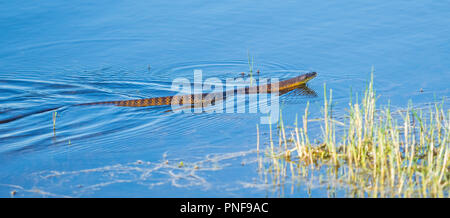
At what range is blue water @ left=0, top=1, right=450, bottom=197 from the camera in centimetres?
580

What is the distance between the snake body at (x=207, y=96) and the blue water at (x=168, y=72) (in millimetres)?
193

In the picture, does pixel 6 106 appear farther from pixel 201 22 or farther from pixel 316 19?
pixel 316 19

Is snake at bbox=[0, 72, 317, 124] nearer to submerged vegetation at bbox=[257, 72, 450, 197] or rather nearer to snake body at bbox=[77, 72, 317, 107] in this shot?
snake body at bbox=[77, 72, 317, 107]

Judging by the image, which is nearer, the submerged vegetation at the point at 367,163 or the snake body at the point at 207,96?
the submerged vegetation at the point at 367,163

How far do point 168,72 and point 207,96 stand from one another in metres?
1.14

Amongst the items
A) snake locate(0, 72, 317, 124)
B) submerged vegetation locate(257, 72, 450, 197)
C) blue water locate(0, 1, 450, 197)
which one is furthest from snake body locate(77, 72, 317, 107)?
submerged vegetation locate(257, 72, 450, 197)

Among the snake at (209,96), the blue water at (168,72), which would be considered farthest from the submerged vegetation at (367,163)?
the snake at (209,96)

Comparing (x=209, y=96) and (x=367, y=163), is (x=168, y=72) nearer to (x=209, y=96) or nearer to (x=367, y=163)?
(x=209, y=96)

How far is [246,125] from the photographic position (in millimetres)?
7305

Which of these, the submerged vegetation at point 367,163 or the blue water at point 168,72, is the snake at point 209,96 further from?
the submerged vegetation at point 367,163

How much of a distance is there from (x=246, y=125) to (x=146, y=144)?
131 cm

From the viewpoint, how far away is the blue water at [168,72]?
19.0 ft

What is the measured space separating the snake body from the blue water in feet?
0.63

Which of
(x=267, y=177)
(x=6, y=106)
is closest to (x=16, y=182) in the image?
(x=267, y=177)
